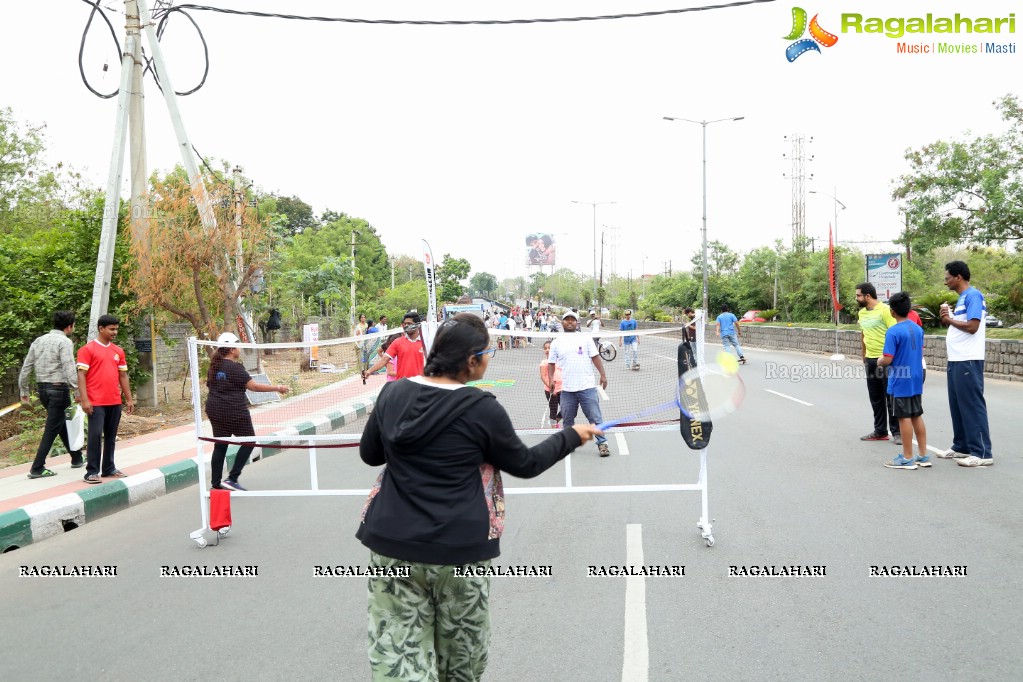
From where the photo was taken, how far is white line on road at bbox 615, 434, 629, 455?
30.1 feet

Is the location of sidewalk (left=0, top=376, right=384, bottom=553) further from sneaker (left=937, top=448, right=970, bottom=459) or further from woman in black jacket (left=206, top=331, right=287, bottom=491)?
→ sneaker (left=937, top=448, right=970, bottom=459)

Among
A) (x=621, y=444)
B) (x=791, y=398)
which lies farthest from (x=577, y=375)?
(x=791, y=398)

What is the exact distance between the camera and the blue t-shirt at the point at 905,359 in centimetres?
751

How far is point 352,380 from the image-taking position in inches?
655

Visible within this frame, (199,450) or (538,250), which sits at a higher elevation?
(538,250)

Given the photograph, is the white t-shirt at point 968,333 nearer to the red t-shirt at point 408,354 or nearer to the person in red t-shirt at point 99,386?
the red t-shirt at point 408,354

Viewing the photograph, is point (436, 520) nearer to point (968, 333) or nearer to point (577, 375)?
point (577, 375)

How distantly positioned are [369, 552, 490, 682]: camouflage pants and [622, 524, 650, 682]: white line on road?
45.3 inches

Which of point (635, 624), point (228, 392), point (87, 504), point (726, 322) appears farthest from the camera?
point (726, 322)

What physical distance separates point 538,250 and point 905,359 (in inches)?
3664

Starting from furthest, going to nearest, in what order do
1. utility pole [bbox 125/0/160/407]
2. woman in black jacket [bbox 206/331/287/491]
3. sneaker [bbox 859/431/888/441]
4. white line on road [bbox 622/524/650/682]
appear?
→ utility pole [bbox 125/0/160/407], sneaker [bbox 859/431/888/441], woman in black jacket [bbox 206/331/287/491], white line on road [bbox 622/524/650/682]

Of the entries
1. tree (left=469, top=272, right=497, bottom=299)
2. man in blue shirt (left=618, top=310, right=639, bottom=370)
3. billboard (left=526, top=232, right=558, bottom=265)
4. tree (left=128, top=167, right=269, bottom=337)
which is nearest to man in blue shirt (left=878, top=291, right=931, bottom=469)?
man in blue shirt (left=618, top=310, right=639, bottom=370)

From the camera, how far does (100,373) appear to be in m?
7.66

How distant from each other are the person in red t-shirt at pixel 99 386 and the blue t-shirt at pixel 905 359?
8049mm
